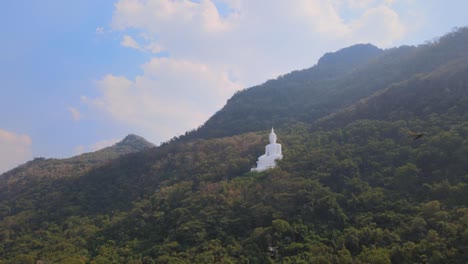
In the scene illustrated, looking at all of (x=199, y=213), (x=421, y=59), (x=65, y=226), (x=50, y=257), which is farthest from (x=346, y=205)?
(x=421, y=59)

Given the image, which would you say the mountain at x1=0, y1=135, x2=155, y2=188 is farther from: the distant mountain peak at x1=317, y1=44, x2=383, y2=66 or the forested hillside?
the distant mountain peak at x1=317, y1=44, x2=383, y2=66

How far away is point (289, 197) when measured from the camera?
2725cm

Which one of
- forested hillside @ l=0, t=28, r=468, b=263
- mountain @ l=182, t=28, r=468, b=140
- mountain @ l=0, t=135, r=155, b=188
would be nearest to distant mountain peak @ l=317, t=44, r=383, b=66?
mountain @ l=182, t=28, r=468, b=140

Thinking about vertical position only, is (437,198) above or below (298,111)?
below

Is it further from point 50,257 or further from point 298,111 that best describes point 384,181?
point 298,111

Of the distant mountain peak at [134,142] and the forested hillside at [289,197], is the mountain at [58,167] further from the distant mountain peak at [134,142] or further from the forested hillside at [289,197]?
the distant mountain peak at [134,142]

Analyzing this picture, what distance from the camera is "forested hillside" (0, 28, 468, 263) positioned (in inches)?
874

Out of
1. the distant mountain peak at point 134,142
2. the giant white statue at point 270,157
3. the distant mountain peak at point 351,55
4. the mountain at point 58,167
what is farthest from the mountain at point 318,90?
the distant mountain peak at point 134,142

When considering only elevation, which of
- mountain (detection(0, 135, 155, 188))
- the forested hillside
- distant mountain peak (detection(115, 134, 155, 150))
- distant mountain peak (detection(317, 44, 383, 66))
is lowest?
the forested hillside

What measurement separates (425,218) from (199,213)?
42.1 feet

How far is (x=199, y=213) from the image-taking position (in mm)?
A: 27859

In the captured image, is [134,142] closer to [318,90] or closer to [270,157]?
[318,90]

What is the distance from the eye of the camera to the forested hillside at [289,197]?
22.2 metres

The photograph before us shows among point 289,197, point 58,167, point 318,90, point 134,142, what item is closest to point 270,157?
point 289,197
